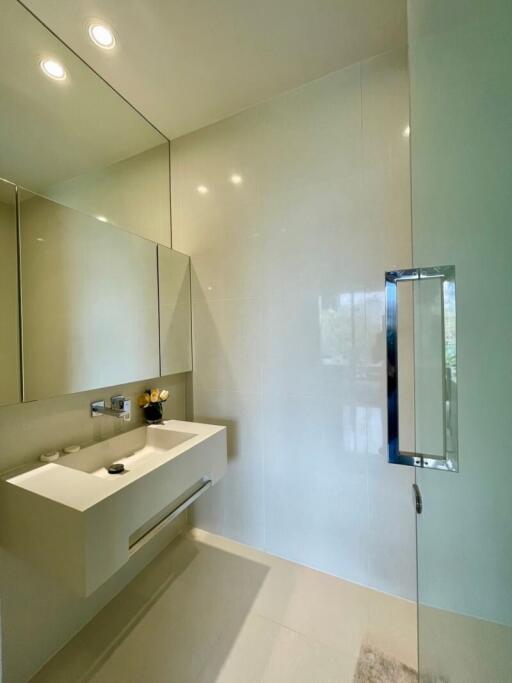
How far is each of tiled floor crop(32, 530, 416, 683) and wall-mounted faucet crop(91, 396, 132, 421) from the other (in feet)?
3.10

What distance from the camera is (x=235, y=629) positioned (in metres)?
1.18

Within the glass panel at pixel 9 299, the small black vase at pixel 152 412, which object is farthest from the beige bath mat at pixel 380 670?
the glass panel at pixel 9 299

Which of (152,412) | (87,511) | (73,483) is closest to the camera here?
(87,511)

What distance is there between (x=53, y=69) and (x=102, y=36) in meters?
0.26

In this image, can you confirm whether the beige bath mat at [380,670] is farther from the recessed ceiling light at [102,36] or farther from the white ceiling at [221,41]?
the recessed ceiling light at [102,36]

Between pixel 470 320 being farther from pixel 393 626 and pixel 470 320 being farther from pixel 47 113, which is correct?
pixel 47 113

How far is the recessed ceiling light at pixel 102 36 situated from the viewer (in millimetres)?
1107

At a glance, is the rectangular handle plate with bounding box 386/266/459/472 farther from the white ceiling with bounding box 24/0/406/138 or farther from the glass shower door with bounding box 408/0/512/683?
the white ceiling with bounding box 24/0/406/138

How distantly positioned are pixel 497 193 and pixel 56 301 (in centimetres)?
146

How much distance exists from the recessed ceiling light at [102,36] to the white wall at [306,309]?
0.59 meters

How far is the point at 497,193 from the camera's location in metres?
0.54

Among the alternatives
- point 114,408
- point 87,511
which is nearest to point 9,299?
point 114,408

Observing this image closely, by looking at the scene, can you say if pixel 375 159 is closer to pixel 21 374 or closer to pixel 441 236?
pixel 441 236

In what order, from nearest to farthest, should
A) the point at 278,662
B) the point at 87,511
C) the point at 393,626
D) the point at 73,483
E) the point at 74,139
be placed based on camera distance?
the point at 87,511
the point at 73,483
the point at 278,662
the point at 393,626
the point at 74,139
